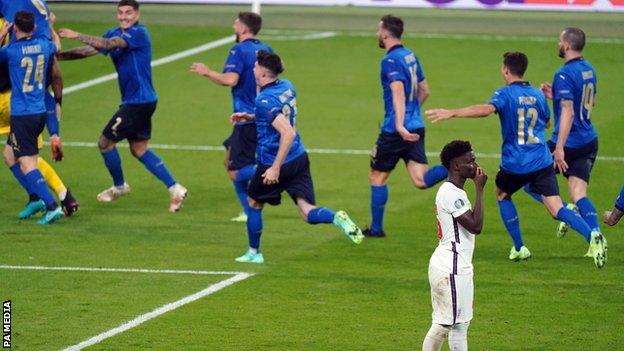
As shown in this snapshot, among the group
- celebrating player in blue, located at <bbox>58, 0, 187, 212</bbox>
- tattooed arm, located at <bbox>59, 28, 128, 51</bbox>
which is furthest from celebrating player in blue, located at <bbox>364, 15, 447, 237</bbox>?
tattooed arm, located at <bbox>59, 28, 128, 51</bbox>

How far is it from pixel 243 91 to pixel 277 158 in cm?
316

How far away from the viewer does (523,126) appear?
1622cm

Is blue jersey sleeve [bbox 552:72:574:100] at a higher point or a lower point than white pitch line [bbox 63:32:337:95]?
higher

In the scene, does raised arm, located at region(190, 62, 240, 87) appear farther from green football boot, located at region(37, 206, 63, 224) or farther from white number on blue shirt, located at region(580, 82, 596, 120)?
white number on blue shirt, located at region(580, 82, 596, 120)

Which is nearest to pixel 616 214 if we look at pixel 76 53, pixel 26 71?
pixel 26 71

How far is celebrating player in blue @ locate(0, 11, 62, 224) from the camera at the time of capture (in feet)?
60.3

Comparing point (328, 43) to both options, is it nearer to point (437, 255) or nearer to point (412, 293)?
point (412, 293)

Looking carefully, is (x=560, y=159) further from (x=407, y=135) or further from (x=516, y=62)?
(x=407, y=135)

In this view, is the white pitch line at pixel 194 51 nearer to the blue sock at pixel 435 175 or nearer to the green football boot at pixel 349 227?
the blue sock at pixel 435 175

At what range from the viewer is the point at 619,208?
15.2m

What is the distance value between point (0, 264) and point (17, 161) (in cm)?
313

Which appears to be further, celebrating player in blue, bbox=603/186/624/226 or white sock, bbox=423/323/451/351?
celebrating player in blue, bbox=603/186/624/226

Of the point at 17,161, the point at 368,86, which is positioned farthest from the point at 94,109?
the point at 17,161

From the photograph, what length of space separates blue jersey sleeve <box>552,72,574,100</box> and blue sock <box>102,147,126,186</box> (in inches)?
257
